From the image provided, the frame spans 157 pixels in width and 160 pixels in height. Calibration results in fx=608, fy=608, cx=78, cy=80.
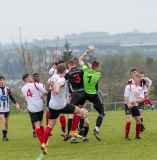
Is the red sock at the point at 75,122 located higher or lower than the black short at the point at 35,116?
lower

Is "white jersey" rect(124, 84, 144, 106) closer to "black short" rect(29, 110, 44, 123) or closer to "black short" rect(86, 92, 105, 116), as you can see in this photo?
"black short" rect(86, 92, 105, 116)

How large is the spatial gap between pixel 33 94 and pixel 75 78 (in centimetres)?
145

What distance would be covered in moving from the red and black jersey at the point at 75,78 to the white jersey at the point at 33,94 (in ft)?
3.88

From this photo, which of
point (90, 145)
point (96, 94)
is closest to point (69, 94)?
point (96, 94)

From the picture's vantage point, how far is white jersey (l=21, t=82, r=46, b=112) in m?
15.3

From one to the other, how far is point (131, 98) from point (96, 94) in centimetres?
102

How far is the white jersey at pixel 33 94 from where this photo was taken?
15.3 meters

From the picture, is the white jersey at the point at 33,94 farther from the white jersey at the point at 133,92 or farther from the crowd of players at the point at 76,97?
the white jersey at the point at 133,92

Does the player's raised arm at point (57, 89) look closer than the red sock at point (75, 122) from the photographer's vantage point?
Yes

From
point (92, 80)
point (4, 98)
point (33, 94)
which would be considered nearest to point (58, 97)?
point (33, 94)

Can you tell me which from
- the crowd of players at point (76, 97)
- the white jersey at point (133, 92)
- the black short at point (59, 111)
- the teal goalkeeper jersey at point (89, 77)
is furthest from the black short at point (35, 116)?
the white jersey at point (133, 92)

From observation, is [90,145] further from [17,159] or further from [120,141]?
[17,159]

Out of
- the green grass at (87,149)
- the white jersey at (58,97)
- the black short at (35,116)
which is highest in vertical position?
the white jersey at (58,97)

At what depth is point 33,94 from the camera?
15367 millimetres
